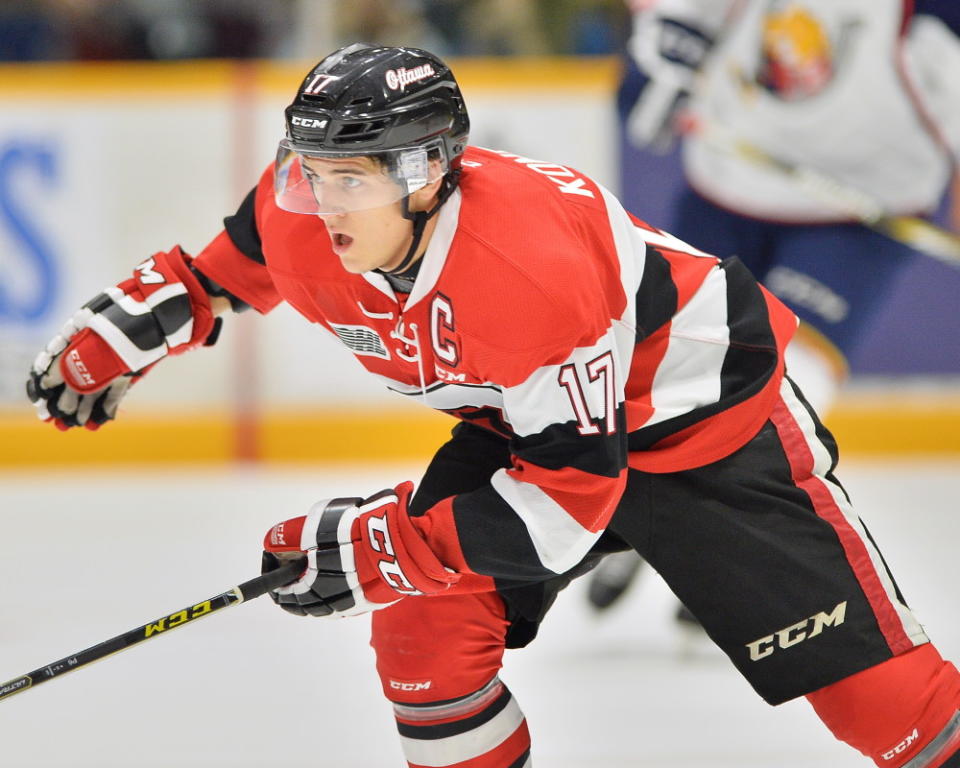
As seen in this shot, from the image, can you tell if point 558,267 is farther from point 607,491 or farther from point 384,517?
point 384,517

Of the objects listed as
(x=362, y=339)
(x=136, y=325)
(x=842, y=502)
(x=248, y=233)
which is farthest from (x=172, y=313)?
(x=842, y=502)

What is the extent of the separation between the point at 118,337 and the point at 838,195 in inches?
86.9

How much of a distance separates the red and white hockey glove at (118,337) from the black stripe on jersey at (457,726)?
0.74 metres

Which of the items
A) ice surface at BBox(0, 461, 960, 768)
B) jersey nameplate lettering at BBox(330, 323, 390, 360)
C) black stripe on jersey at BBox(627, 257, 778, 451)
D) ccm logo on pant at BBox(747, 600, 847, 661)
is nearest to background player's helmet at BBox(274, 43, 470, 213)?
jersey nameplate lettering at BBox(330, 323, 390, 360)

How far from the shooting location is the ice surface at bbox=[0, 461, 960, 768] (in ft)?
8.99

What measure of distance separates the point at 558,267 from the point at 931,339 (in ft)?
12.0

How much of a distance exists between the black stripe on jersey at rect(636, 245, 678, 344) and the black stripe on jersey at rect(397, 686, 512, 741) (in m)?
0.58

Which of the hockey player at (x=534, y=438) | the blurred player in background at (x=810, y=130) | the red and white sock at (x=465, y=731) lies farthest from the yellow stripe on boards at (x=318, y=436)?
the red and white sock at (x=465, y=731)

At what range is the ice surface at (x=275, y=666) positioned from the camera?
274cm

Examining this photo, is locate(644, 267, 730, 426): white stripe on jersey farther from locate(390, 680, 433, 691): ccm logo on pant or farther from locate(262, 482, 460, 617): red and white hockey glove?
locate(390, 680, 433, 691): ccm logo on pant

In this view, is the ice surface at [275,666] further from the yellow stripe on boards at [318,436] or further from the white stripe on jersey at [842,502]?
the white stripe on jersey at [842,502]

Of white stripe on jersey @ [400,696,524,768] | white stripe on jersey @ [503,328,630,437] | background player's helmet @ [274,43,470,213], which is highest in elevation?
background player's helmet @ [274,43,470,213]

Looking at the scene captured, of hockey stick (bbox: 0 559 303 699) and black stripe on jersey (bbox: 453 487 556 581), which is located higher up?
black stripe on jersey (bbox: 453 487 556 581)

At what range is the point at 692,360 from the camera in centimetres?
203
